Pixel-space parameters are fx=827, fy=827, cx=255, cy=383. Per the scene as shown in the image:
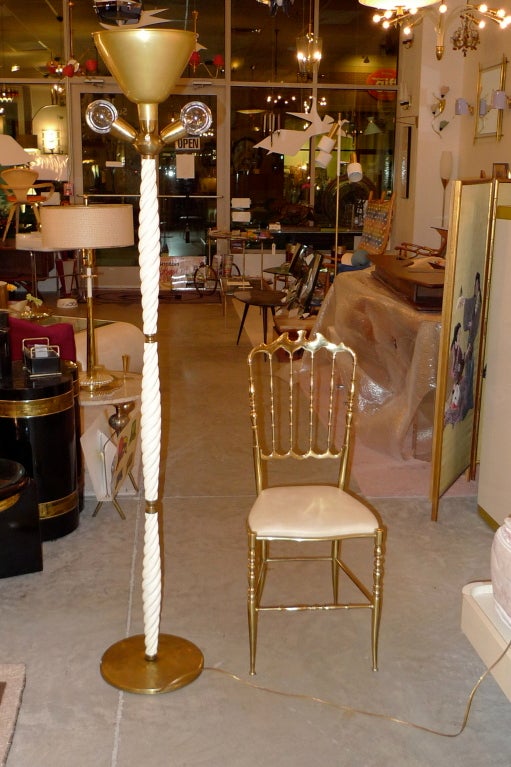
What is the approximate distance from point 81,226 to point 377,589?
2.31 metres

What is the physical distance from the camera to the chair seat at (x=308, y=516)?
2.52 m

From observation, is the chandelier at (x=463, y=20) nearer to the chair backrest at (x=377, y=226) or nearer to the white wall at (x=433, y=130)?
the white wall at (x=433, y=130)

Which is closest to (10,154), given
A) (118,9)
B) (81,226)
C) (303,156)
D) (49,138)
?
(49,138)

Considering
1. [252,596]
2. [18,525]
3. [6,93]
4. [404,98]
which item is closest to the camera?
[252,596]

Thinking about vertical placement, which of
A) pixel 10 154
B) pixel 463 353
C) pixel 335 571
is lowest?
pixel 335 571

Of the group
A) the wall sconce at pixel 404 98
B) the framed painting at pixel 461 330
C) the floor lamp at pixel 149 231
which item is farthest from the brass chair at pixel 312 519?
the wall sconce at pixel 404 98

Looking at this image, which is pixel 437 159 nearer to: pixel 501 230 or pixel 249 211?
pixel 249 211

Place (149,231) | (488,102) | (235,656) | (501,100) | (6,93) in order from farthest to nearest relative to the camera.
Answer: (6,93), (488,102), (501,100), (235,656), (149,231)

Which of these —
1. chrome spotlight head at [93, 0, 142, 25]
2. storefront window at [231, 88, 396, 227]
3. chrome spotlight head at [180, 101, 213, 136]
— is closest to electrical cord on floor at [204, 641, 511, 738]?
chrome spotlight head at [180, 101, 213, 136]

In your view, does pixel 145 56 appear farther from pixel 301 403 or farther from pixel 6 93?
pixel 6 93

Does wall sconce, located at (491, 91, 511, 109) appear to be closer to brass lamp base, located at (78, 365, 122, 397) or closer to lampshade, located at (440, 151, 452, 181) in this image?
lampshade, located at (440, 151, 452, 181)

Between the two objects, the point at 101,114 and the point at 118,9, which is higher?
the point at 118,9

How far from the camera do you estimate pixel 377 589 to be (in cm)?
260

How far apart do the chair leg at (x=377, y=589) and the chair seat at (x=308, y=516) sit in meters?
0.05
